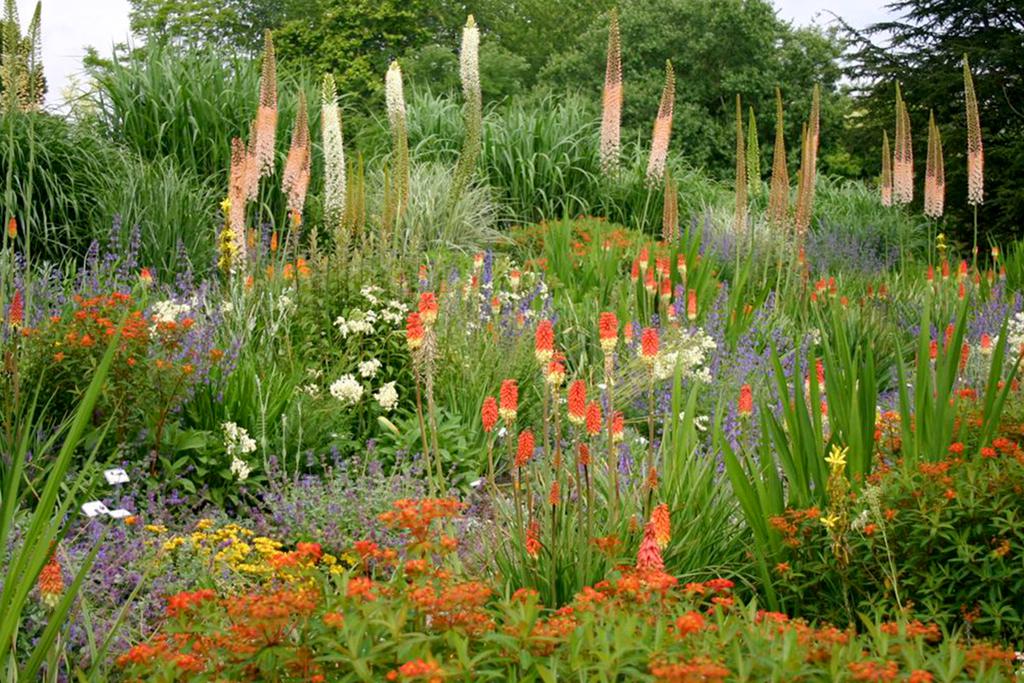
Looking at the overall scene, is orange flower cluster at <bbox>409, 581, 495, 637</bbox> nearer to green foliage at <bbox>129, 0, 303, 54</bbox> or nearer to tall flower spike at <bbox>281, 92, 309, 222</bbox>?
tall flower spike at <bbox>281, 92, 309, 222</bbox>

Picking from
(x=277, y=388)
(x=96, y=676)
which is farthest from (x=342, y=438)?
(x=96, y=676)

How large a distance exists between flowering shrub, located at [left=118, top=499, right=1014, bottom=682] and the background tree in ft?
50.1

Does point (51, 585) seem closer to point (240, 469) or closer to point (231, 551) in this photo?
point (231, 551)

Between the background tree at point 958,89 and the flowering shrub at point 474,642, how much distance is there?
1528 cm

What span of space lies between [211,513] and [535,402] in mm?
1965

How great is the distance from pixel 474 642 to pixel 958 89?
733 inches

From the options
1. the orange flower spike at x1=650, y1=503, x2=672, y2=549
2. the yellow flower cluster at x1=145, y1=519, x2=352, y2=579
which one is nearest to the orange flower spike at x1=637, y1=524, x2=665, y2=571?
the orange flower spike at x1=650, y1=503, x2=672, y2=549

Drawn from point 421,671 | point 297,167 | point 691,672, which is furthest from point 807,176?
point 421,671

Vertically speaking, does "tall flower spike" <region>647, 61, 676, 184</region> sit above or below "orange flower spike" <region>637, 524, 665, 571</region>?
above

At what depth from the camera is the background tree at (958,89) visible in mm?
17078

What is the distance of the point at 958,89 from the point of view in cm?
1844

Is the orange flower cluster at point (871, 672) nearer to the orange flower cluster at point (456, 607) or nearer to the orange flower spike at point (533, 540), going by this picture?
the orange flower cluster at point (456, 607)

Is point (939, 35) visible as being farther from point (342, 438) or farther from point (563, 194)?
point (342, 438)

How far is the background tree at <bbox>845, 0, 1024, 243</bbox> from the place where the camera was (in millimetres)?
17078
